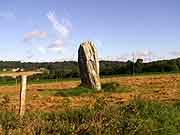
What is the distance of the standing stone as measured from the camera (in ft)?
95.6

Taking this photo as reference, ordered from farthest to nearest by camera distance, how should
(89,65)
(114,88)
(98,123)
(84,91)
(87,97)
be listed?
(89,65), (114,88), (84,91), (87,97), (98,123)

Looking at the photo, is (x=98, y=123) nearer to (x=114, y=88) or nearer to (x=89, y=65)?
(x=114, y=88)

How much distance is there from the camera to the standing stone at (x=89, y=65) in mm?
29141

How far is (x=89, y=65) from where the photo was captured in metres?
29.8

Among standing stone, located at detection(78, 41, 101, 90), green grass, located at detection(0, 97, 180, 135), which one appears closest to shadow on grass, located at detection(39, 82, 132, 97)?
standing stone, located at detection(78, 41, 101, 90)

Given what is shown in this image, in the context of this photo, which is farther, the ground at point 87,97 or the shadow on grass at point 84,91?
the shadow on grass at point 84,91

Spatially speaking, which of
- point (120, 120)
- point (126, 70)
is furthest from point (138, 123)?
point (126, 70)

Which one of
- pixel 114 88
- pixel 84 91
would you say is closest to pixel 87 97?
pixel 84 91

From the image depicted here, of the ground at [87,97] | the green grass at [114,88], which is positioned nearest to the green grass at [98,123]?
the ground at [87,97]

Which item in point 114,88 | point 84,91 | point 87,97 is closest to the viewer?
point 87,97

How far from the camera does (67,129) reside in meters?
8.13

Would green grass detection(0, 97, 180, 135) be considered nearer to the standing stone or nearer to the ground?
the ground

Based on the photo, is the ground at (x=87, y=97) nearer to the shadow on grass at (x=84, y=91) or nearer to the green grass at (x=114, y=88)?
the shadow on grass at (x=84, y=91)

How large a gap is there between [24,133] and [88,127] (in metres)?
1.14
